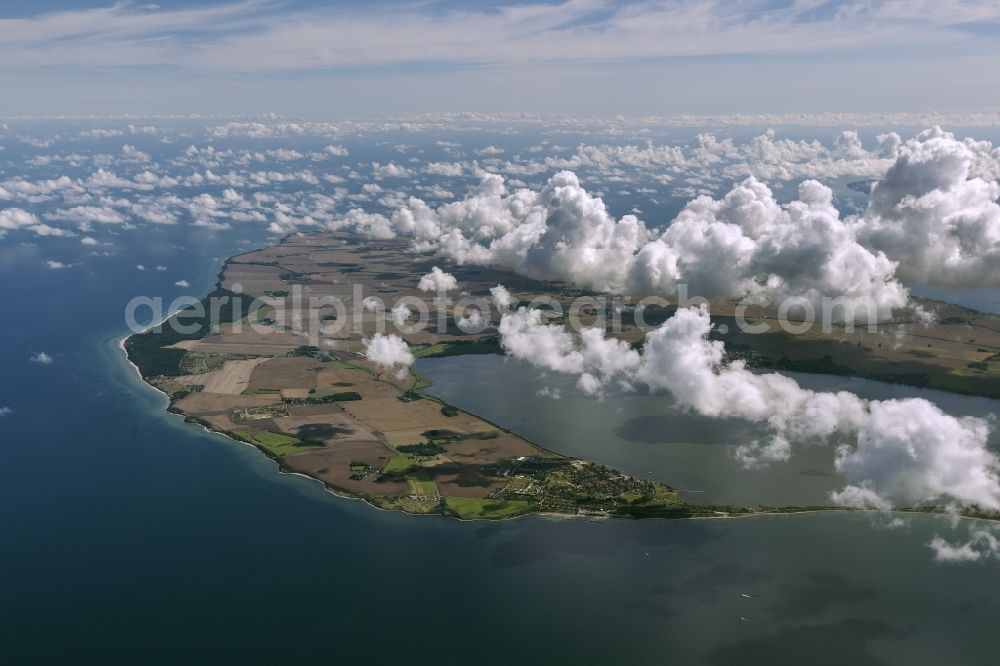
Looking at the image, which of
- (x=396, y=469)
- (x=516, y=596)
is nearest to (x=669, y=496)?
(x=516, y=596)

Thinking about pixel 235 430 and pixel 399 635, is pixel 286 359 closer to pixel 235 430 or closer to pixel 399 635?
pixel 235 430

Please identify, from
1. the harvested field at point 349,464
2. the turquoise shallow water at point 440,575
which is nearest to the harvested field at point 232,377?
the turquoise shallow water at point 440,575

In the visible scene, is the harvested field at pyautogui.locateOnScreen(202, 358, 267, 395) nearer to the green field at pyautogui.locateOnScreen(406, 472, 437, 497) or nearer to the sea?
the sea

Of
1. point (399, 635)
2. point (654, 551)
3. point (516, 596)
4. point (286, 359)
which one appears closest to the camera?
point (399, 635)

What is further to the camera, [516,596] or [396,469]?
[396,469]

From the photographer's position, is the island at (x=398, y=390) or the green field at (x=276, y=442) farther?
the green field at (x=276, y=442)

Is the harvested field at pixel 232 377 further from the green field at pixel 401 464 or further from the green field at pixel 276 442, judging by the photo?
the green field at pixel 401 464

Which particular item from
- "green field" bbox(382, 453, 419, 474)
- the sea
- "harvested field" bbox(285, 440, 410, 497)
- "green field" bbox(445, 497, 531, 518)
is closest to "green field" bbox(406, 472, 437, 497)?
"harvested field" bbox(285, 440, 410, 497)
